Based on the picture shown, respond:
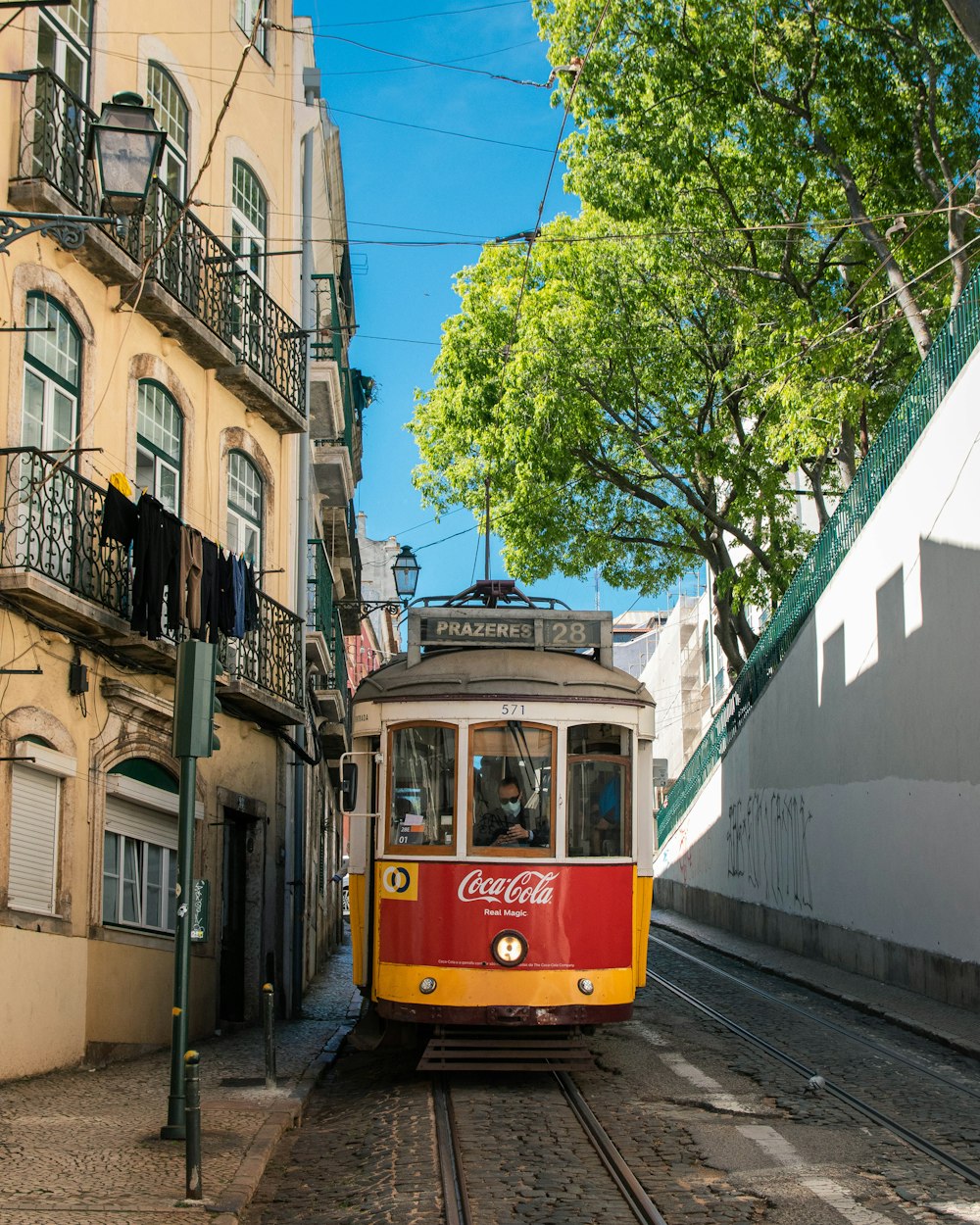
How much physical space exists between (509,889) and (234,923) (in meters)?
6.72

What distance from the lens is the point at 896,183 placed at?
853 inches

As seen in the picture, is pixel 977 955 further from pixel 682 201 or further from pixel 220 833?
pixel 682 201

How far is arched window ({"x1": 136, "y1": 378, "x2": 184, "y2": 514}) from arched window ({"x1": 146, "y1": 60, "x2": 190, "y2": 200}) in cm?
217

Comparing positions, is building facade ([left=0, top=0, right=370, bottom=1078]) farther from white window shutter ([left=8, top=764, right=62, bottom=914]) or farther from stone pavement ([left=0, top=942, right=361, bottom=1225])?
stone pavement ([left=0, top=942, right=361, bottom=1225])

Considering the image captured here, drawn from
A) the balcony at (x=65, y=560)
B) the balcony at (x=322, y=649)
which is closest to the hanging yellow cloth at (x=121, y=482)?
the balcony at (x=65, y=560)

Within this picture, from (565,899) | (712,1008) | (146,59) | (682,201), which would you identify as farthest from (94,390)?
(682,201)

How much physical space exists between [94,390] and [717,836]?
1910 centimetres

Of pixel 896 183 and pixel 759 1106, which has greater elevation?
pixel 896 183

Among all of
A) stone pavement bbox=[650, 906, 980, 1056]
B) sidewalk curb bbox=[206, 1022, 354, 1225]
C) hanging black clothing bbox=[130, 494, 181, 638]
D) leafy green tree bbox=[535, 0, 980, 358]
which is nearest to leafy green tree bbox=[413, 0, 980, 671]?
leafy green tree bbox=[535, 0, 980, 358]

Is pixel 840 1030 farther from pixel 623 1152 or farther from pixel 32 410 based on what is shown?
pixel 32 410

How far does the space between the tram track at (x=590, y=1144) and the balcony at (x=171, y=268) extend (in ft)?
19.5

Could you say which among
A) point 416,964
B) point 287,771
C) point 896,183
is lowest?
point 416,964

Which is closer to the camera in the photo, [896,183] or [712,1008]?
[712,1008]

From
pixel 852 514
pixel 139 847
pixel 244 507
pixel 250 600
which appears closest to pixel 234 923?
pixel 139 847
